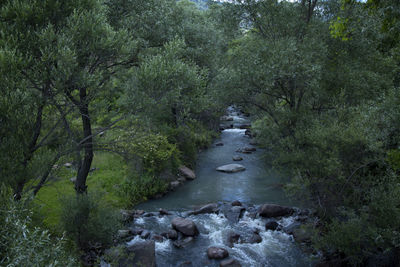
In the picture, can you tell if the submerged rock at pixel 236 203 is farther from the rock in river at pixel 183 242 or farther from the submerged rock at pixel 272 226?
the rock in river at pixel 183 242

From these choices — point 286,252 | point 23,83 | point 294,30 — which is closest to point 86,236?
point 23,83

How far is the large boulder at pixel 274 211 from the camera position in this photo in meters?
17.4

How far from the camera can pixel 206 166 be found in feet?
87.9

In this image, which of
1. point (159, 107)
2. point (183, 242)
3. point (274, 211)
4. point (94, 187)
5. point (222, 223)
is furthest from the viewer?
point (94, 187)

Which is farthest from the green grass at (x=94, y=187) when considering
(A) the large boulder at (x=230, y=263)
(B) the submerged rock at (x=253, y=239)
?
(B) the submerged rock at (x=253, y=239)

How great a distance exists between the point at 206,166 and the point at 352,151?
15.5 meters

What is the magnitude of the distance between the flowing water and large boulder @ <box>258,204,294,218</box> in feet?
1.48

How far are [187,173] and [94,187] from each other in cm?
759

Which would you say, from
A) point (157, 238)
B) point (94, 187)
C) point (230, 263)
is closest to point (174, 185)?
point (94, 187)

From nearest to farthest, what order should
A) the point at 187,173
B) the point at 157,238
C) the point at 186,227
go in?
the point at 157,238, the point at 186,227, the point at 187,173

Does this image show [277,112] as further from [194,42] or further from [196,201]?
[194,42]

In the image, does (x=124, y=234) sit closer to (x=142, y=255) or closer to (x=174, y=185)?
(x=142, y=255)

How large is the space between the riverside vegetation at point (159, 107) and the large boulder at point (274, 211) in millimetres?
Result: 3146

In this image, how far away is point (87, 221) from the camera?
40.3 ft
